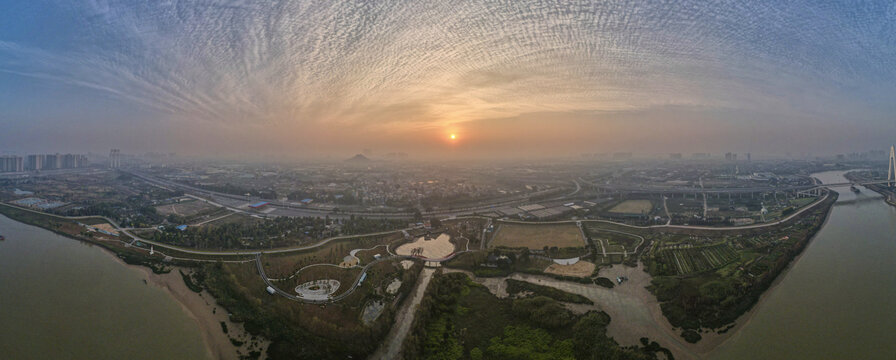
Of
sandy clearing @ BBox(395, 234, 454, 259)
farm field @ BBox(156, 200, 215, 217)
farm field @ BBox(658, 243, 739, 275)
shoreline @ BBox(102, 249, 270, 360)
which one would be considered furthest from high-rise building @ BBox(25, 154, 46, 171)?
farm field @ BBox(658, 243, 739, 275)

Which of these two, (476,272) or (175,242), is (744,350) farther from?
(175,242)

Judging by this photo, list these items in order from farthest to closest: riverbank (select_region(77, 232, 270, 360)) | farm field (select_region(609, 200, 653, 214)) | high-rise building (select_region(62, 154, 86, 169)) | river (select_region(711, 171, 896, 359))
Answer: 1. high-rise building (select_region(62, 154, 86, 169))
2. farm field (select_region(609, 200, 653, 214))
3. riverbank (select_region(77, 232, 270, 360))
4. river (select_region(711, 171, 896, 359))

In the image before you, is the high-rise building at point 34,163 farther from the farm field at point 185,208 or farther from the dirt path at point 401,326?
the dirt path at point 401,326

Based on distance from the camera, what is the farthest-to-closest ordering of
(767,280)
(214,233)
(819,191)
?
(819,191) < (214,233) < (767,280)

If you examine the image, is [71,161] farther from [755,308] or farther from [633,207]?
[755,308]

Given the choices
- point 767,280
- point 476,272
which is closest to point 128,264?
point 476,272

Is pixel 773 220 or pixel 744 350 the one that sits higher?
pixel 773 220

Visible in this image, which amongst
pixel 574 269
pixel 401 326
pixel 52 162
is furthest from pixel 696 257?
pixel 52 162

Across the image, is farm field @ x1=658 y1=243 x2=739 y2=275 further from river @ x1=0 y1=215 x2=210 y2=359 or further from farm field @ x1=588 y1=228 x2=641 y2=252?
river @ x1=0 y1=215 x2=210 y2=359
